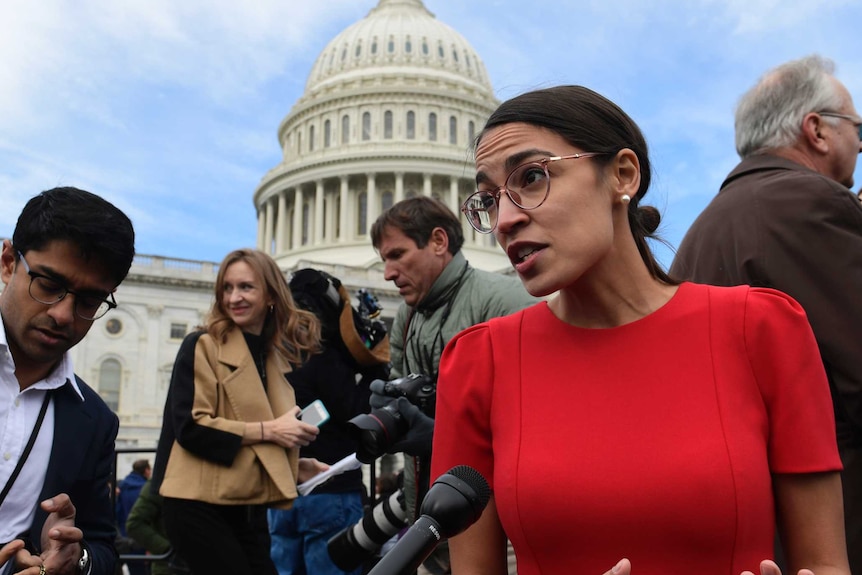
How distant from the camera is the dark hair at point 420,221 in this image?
14.4 ft

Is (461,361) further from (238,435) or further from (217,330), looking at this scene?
(217,330)

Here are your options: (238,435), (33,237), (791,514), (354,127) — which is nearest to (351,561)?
(238,435)

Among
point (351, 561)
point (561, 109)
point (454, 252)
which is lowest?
point (351, 561)

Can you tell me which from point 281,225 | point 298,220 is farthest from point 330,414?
point 281,225

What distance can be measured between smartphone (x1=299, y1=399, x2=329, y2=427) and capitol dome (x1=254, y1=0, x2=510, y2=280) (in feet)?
166

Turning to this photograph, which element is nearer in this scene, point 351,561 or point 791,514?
point 791,514

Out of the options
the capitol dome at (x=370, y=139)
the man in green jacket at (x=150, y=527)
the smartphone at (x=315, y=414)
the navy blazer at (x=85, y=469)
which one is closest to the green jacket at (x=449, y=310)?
the smartphone at (x=315, y=414)

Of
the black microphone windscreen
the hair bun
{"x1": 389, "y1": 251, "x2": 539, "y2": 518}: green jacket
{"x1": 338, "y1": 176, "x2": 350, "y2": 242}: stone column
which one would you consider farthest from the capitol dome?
the black microphone windscreen

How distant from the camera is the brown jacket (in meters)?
2.68

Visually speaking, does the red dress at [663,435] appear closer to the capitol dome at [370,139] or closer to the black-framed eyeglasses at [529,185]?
the black-framed eyeglasses at [529,185]

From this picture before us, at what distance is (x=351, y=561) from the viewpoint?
13.0ft

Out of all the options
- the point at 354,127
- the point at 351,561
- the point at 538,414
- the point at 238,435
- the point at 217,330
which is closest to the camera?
the point at 538,414

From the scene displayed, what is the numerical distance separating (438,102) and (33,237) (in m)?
61.7

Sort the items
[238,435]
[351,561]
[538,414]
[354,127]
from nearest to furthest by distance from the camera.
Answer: [538,414]
[351,561]
[238,435]
[354,127]
